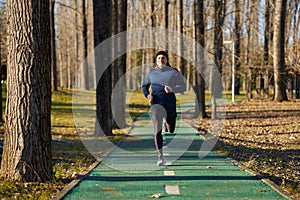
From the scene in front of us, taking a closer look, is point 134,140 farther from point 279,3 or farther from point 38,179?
point 279,3

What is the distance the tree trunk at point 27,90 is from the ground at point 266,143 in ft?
12.2

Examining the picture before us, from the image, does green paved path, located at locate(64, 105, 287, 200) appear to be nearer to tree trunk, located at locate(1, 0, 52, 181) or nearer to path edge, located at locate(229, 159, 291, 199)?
path edge, located at locate(229, 159, 291, 199)

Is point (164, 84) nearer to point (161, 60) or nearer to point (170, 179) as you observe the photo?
point (161, 60)

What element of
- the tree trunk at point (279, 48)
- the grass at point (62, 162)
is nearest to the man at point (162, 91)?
the grass at point (62, 162)

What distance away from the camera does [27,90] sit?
7.27 metres

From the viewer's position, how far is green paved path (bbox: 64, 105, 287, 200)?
6.82m

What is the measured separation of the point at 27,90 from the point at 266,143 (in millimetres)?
8132

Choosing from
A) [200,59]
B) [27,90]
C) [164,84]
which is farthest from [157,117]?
[200,59]

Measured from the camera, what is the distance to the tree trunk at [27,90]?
23.7 ft

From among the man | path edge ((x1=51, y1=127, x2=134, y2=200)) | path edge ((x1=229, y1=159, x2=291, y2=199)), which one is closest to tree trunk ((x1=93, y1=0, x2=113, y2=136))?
path edge ((x1=51, y1=127, x2=134, y2=200))

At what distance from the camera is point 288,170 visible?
904 centimetres

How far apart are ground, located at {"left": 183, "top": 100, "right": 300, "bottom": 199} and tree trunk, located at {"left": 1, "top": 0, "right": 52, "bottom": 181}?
373 cm

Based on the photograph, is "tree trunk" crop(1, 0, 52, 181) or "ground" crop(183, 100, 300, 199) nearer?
"tree trunk" crop(1, 0, 52, 181)

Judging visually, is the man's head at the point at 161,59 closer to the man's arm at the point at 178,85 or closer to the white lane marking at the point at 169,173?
the man's arm at the point at 178,85
